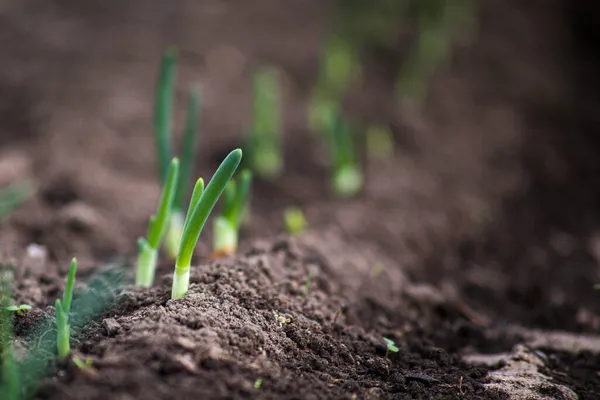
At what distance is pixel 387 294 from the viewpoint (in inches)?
90.1

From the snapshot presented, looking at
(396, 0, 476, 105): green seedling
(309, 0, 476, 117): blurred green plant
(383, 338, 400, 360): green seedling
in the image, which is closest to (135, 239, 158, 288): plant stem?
(383, 338, 400, 360): green seedling

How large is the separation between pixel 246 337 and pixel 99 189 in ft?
5.26

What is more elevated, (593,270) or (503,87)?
(503,87)

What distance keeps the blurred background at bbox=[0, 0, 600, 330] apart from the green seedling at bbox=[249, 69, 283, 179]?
99 millimetres

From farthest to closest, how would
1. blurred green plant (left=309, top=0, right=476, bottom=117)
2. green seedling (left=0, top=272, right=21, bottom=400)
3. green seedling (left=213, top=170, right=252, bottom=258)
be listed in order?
blurred green plant (left=309, top=0, right=476, bottom=117) → green seedling (left=213, top=170, right=252, bottom=258) → green seedling (left=0, top=272, right=21, bottom=400)

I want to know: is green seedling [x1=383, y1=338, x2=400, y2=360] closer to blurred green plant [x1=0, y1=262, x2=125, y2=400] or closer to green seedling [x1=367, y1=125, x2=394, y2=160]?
blurred green plant [x1=0, y1=262, x2=125, y2=400]

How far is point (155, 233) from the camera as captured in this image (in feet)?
6.12

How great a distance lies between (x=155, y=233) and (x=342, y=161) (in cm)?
132

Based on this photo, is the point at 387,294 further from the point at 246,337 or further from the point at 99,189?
the point at 99,189

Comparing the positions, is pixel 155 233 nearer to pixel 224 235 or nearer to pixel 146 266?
pixel 146 266

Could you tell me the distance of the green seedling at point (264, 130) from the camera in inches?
122

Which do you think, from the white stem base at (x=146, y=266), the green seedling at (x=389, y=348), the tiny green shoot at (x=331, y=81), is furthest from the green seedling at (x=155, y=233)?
Result: the tiny green shoot at (x=331, y=81)

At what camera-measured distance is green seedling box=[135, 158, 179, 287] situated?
69.1 inches

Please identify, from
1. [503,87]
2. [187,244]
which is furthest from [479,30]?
[187,244]
